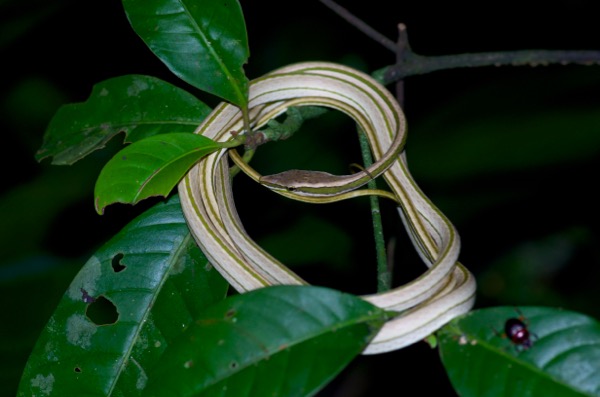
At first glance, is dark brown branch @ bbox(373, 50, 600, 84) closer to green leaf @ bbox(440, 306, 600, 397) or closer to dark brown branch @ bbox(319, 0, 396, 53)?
dark brown branch @ bbox(319, 0, 396, 53)

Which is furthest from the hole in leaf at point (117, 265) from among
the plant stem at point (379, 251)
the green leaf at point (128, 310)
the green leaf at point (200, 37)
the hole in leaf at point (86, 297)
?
the plant stem at point (379, 251)

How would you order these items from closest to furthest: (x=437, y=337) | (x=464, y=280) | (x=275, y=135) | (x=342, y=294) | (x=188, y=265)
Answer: (x=342, y=294), (x=437, y=337), (x=464, y=280), (x=188, y=265), (x=275, y=135)

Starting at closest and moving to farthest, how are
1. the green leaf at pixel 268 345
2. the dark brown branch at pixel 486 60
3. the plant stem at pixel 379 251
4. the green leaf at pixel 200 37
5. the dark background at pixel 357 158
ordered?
the green leaf at pixel 268 345
the plant stem at pixel 379 251
the green leaf at pixel 200 37
the dark brown branch at pixel 486 60
the dark background at pixel 357 158

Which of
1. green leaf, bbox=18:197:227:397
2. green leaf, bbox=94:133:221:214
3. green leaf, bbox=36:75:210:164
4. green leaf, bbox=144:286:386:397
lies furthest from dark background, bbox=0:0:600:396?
green leaf, bbox=144:286:386:397

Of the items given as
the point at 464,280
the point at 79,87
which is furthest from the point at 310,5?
the point at 464,280

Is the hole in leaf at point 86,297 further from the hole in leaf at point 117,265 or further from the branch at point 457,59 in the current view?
the branch at point 457,59

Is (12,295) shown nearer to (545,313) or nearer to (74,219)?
(74,219)
